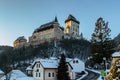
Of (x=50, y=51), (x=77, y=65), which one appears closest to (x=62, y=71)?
(x=77, y=65)

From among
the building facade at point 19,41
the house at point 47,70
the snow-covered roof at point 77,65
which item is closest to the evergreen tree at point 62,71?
the house at point 47,70

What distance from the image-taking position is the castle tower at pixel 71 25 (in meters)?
178

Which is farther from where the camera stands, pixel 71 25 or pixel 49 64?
pixel 71 25

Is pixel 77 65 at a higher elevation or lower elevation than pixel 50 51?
lower

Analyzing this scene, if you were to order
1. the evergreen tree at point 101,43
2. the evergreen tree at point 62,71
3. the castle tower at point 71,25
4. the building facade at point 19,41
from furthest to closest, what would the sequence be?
the castle tower at point 71,25, the building facade at point 19,41, the evergreen tree at point 62,71, the evergreen tree at point 101,43

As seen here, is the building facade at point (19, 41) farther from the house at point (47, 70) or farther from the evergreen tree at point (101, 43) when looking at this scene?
the evergreen tree at point (101, 43)

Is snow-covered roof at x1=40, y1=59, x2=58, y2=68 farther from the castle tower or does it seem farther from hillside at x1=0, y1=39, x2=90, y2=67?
the castle tower

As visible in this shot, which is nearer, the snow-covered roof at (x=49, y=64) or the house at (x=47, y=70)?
the house at (x=47, y=70)

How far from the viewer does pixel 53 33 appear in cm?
15738

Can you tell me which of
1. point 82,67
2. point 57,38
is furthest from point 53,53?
point 82,67

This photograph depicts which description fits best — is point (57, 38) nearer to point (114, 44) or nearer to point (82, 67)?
point (82, 67)

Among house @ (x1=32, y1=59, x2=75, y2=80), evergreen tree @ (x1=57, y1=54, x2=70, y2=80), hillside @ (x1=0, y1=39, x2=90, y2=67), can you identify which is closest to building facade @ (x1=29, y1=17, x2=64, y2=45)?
hillside @ (x1=0, y1=39, x2=90, y2=67)

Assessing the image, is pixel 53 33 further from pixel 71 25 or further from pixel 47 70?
pixel 47 70

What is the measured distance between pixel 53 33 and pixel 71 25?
82.9 ft
